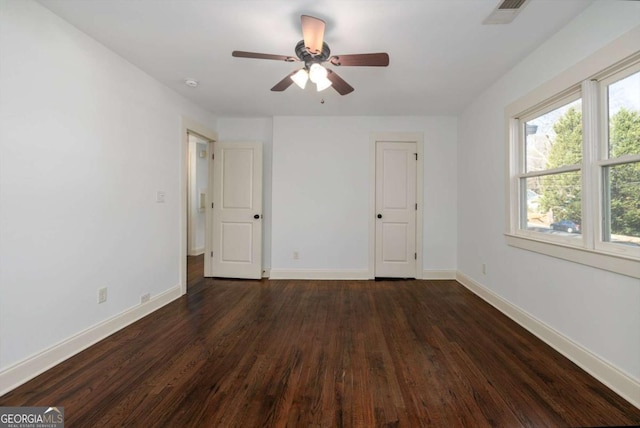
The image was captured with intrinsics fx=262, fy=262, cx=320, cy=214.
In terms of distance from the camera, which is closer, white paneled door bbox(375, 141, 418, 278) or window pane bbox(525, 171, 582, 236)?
window pane bbox(525, 171, 582, 236)

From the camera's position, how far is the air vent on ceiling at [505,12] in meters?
1.71

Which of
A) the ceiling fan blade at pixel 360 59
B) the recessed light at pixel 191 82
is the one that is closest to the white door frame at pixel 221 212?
the recessed light at pixel 191 82

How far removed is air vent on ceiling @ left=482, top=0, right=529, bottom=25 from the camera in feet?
5.62

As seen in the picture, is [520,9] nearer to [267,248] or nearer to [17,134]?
[17,134]

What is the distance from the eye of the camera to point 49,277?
72.0 inches

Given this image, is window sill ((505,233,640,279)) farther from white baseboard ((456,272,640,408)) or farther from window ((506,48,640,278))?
white baseboard ((456,272,640,408))

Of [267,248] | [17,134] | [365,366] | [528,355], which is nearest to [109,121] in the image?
[17,134]

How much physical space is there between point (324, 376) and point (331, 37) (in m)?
2.52

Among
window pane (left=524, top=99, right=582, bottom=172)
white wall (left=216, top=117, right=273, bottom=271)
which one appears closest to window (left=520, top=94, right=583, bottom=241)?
window pane (left=524, top=99, right=582, bottom=172)

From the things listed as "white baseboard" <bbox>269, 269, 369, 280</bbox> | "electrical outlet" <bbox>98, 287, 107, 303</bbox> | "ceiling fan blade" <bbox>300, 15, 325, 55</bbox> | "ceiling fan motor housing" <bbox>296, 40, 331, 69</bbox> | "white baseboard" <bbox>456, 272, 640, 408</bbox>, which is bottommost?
"white baseboard" <bbox>456, 272, 640, 408</bbox>

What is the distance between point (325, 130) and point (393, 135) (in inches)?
41.0

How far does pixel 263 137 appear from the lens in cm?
417

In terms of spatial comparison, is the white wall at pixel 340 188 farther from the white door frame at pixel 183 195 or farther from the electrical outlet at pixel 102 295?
the electrical outlet at pixel 102 295

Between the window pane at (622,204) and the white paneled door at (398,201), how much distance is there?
2.32 metres
